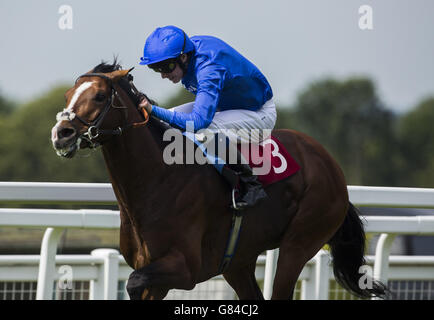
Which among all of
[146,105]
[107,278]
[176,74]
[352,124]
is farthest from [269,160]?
[352,124]

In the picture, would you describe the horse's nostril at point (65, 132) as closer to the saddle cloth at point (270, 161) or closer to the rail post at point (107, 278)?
the saddle cloth at point (270, 161)

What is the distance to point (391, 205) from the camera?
5.54 metres

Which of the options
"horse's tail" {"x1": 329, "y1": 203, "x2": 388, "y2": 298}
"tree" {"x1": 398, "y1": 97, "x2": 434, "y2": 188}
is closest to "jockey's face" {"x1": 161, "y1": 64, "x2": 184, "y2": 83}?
"horse's tail" {"x1": 329, "y1": 203, "x2": 388, "y2": 298}

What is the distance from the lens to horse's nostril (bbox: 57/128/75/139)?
12.9ft

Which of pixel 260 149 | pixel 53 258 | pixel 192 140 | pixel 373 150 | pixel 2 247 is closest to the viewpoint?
pixel 192 140

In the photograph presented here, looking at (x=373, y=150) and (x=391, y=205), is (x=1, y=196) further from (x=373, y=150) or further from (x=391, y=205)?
(x=373, y=150)

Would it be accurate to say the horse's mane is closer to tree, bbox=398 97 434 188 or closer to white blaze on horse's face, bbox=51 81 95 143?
white blaze on horse's face, bbox=51 81 95 143

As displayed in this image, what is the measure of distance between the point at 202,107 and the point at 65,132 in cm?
78

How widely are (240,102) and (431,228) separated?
5.81 ft

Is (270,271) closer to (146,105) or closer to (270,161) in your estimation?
(270,161)

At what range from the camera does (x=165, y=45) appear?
4438mm

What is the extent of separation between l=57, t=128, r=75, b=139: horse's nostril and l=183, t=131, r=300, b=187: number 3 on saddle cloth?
111 centimetres

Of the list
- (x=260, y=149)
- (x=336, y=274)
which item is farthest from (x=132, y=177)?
(x=336, y=274)

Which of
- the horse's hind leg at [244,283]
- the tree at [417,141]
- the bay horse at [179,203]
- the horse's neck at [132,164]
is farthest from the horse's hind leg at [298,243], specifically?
the tree at [417,141]
